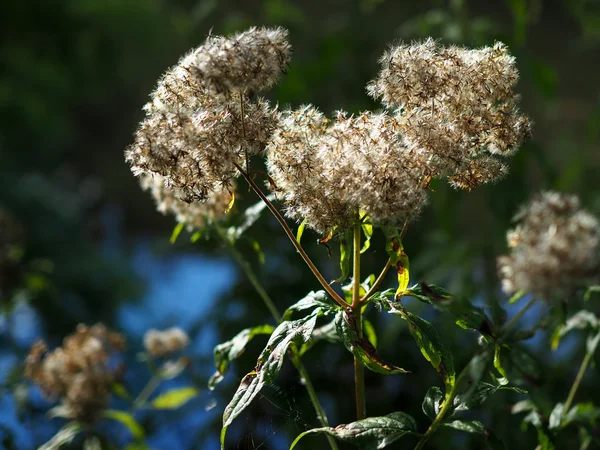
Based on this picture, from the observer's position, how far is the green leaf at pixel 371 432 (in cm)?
53

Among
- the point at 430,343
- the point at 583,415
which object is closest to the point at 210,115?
the point at 430,343

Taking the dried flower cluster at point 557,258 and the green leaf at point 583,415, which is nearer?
the dried flower cluster at point 557,258

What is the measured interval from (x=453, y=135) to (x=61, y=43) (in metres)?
2.54

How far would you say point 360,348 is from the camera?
0.55 meters

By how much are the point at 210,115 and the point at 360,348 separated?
0.81 feet

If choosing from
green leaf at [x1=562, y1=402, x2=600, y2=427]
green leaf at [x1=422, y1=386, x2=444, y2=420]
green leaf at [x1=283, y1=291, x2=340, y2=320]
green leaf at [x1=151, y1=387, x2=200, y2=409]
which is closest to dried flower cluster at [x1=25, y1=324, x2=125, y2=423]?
green leaf at [x1=151, y1=387, x2=200, y2=409]

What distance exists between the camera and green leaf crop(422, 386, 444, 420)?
0.60m

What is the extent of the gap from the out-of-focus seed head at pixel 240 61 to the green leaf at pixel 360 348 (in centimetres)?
23

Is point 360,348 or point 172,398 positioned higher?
point 172,398

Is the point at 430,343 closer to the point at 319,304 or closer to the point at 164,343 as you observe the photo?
the point at 319,304

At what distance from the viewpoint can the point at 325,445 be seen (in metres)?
1.53

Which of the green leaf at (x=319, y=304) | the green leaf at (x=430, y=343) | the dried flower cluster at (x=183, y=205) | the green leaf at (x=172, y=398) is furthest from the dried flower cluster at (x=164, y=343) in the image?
the green leaf at (x=430, y=343)

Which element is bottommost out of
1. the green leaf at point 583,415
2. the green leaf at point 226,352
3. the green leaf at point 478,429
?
the green leaf at point 583,415

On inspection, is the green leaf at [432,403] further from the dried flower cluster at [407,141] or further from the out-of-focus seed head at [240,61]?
the out-of-focus seed head at [240,61]
